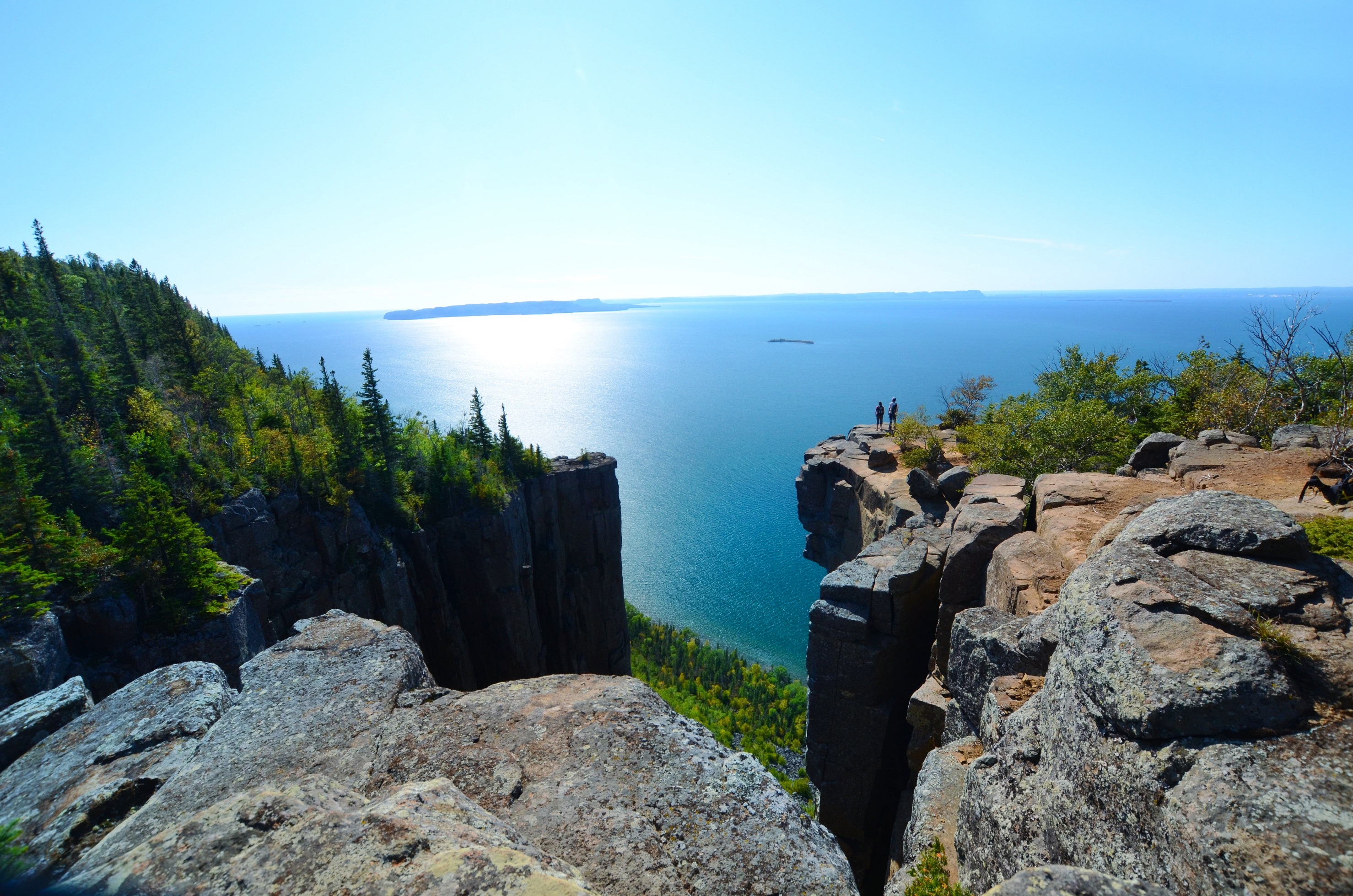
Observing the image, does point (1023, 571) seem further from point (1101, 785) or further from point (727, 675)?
point (727, 675)

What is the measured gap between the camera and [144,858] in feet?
15.6

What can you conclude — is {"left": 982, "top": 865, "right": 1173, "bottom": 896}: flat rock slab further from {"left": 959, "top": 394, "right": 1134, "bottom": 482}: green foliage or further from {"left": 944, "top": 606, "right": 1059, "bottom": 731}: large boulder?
{"left": 959, "top": 394, "right": 1134, "bottom": 482}: green foliage

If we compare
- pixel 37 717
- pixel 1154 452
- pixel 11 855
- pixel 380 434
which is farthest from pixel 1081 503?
pixel 380 434

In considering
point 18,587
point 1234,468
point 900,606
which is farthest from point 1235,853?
point 18,587

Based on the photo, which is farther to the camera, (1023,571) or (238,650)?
(238,650)

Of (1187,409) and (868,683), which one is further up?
(1187,409)

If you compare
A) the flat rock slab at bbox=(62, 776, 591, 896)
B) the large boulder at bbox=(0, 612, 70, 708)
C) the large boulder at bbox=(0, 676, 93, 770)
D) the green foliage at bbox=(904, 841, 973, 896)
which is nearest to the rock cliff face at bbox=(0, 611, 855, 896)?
the flat rock slab at bbox=(62, 776, 591, 896)

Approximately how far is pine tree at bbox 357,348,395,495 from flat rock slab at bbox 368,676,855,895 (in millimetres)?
29453

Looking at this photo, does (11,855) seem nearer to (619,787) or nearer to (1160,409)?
(619,787)

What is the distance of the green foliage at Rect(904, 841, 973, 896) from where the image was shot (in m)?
9.48

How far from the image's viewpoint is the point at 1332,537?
9688 millimetres

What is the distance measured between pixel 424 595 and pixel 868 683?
91.3 feet

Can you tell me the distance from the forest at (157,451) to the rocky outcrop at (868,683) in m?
21.2

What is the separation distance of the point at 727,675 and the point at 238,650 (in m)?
48.3
